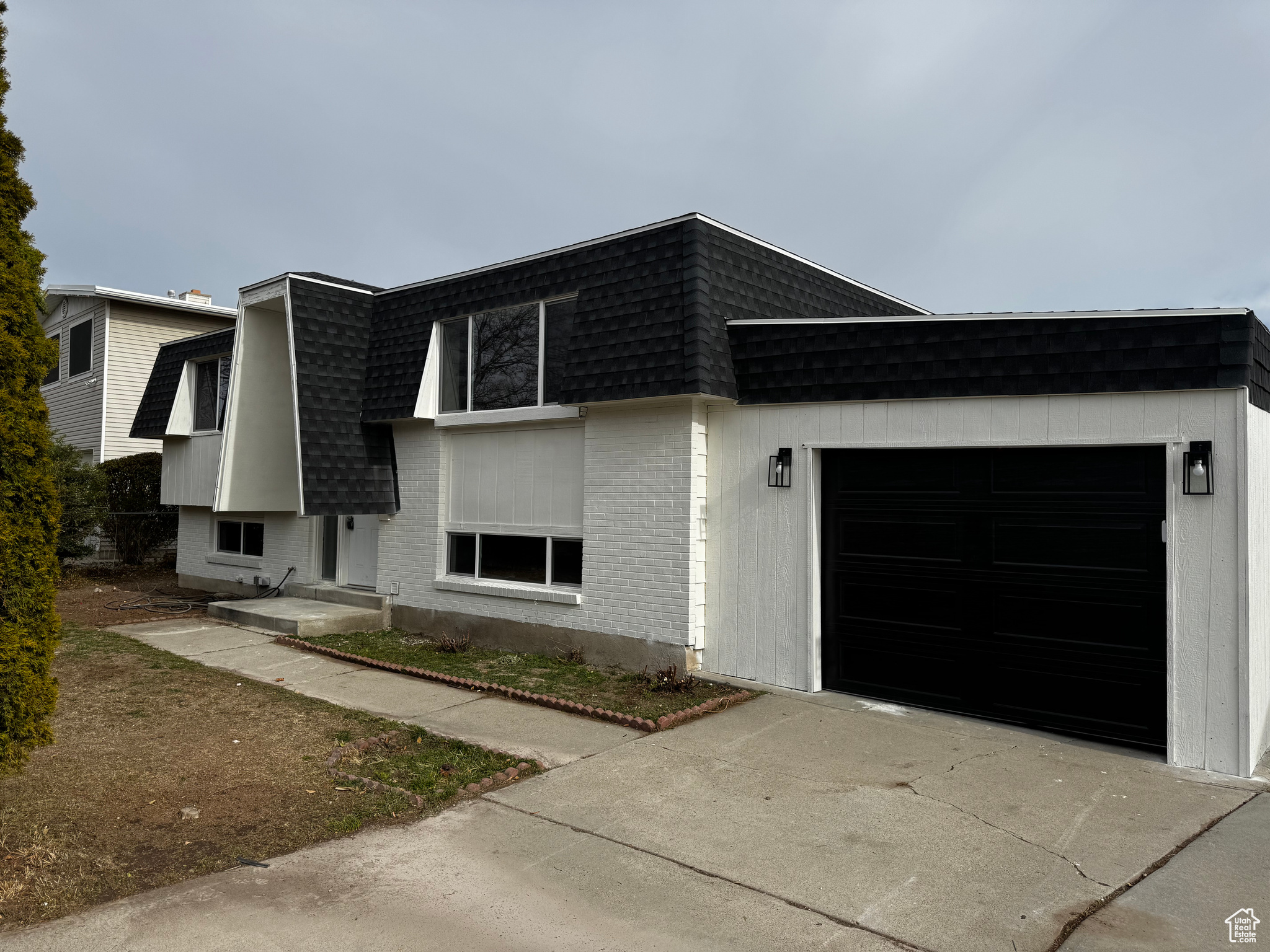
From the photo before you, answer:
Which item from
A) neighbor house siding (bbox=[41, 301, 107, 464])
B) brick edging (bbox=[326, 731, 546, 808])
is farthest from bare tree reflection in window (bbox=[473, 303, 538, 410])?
neighbor house siding (bbox=[41, 301, 107, 464])

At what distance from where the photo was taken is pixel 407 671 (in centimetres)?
898

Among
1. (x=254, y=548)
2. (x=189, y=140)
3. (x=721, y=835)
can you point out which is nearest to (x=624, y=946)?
(x=721, y=835)

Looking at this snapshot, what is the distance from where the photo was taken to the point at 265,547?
14.2m

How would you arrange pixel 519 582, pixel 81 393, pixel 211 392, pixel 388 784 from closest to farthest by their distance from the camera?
pixel 388 784
pixel 519 582
pixel 211 392
pixel 81 393

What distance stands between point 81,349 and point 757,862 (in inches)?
951

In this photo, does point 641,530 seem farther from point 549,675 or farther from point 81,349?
point 81,349

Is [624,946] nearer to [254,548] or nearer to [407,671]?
[407,671]

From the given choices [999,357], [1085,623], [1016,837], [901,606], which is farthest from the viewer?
[901,606]

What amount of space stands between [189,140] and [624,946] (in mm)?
16142

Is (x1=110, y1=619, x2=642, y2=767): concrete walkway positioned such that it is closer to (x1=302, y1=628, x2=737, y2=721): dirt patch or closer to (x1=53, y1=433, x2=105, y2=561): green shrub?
(x1=302, y1=628, x2=737, y2=721): dirt patch

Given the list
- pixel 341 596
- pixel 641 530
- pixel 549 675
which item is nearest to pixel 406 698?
pixel 549 675

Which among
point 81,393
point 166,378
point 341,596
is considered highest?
point 81,393

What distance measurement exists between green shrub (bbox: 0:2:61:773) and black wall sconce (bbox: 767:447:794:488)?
591 centimetres

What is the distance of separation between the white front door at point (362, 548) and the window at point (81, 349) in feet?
44.5
